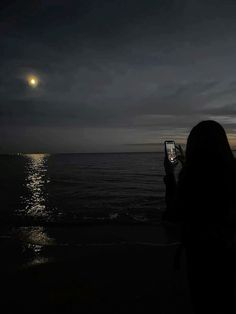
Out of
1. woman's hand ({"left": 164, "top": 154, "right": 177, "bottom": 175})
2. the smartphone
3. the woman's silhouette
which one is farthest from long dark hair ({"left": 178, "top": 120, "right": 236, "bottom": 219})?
the smartphone

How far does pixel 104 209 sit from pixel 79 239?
640 centimetres

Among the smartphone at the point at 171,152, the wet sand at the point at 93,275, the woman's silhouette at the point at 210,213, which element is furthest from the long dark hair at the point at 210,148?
the wet sand at the point at 93,275

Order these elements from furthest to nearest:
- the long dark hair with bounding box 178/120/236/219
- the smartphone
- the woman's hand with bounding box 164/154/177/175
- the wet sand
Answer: the wet sand → the smartphone → the woman's hand with bounding box 164/154/177/175 → the long dark hair with bounding box 178/120/236/219

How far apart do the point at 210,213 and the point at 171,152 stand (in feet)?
6.30

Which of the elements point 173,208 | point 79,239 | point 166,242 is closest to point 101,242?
point 79,239

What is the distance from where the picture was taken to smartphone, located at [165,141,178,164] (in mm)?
3946

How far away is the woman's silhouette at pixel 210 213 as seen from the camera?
7.90ft

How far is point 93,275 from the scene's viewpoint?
595 centimetres

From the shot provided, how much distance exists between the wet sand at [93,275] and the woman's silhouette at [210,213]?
2307 mm

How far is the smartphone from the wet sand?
8.30 feet

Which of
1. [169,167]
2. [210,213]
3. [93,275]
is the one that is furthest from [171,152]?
[93,275]

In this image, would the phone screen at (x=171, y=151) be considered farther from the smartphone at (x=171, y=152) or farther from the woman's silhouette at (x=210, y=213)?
the woman's silhouette at (x=210, y=213)

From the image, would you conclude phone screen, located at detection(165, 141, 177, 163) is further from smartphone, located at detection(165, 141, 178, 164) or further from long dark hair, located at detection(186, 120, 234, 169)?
long dark hair, located at detection(186, 120, 234, 169)

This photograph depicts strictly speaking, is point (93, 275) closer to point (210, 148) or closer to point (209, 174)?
point (209, 174)
